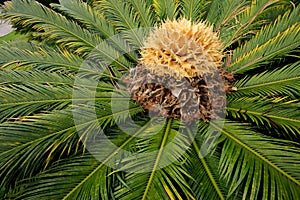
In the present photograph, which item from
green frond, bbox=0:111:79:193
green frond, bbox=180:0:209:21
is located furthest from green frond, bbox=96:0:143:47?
green frond, bbox=0:111:79:193

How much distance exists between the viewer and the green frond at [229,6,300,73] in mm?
2387

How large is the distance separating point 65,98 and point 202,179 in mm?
1051

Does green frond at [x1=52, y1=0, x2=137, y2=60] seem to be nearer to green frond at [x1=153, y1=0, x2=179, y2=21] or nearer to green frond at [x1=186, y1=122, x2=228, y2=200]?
green frond at [x1=153, y1=0, x2=179, y2=21]

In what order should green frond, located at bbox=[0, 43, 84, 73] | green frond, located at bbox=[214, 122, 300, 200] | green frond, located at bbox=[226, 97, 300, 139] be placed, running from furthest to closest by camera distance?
green frond, located at bbox=[0, 43, 84, 73], green frond, located at bbox=[226, 97, 300, 139], green frond, located at bbox=[214, 122, 300, 200]

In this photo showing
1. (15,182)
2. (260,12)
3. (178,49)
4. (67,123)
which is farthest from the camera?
(260,12)

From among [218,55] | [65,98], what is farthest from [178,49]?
[65,98]

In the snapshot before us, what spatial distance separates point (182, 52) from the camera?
87.1 inches

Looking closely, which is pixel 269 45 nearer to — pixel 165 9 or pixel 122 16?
pixel 165 9

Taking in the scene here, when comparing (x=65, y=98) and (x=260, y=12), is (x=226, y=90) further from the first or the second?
(x=65, y=98)

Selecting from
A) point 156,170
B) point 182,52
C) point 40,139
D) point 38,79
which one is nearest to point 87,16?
point 38,79

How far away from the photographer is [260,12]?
2.67m

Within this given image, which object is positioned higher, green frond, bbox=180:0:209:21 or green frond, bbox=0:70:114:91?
green frond, bbox=180:0:209:21

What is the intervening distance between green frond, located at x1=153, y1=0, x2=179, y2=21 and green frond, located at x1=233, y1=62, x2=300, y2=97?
Answer: 3.49 feet

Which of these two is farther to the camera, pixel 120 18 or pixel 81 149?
pixel 120 18
